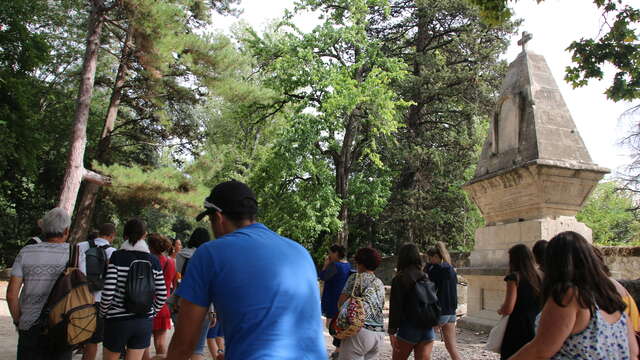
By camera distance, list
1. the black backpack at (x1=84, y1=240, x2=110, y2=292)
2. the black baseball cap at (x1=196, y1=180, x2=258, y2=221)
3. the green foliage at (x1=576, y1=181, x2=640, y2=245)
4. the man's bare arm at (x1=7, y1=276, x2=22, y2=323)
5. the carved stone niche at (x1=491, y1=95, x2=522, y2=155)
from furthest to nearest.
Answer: the green foliage at (x1=576, y1=181, x2=640, y2=245) → the carved stone niche at (x1=491, y1=95, x2=522, y2=155) → the black backpack at (x1=84, y1=240, x2=110, y2=292) → the man's bare arm at (x1=7, y1=276, x2=22, y2=323) → the black baseball cap at (x1=196, y1=180, x2=258, y2=221)

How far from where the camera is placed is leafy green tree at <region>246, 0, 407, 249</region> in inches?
894

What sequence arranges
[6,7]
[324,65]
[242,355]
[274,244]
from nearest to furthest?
[242,355] → [274,244] → [6,7] → [324,65]

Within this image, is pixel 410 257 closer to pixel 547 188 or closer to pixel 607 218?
pixel 547 188

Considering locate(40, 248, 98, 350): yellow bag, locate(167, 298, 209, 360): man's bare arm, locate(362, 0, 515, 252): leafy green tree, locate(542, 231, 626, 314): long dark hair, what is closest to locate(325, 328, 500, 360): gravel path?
locate(40, 248, 98, 350): yellow bag

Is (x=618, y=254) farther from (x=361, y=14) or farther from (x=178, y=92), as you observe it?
(x=361, y=14)

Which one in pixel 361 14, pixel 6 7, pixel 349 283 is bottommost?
pixel 349 283

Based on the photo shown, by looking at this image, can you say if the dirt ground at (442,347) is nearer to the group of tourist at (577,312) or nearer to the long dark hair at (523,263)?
the long dark hair at (523,263)

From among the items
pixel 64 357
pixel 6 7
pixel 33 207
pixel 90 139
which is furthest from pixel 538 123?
pixel 33 207

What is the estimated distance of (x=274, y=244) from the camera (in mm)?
2303

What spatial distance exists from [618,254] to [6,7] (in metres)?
21.5

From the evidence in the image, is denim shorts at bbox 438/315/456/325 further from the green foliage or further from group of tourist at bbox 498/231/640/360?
the green foliage

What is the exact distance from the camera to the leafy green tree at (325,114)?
22.7 meters

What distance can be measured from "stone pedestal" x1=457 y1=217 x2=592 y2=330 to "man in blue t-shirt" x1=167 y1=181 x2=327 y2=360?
772 cm

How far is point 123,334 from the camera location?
5.00 m
